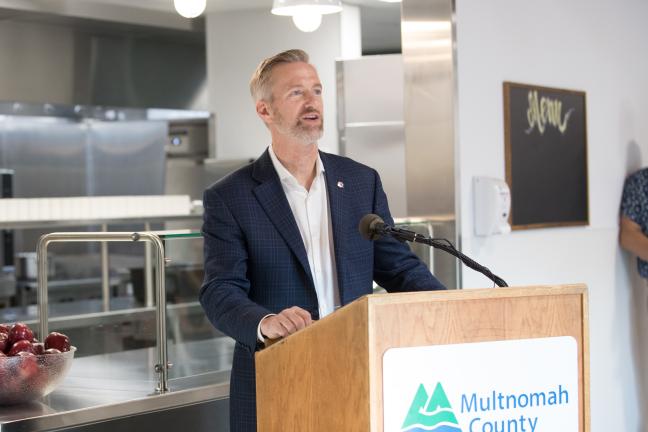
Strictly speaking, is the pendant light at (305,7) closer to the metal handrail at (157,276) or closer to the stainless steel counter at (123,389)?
the stainless steel counter at (123,389)

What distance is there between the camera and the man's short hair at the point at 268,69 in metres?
2.48

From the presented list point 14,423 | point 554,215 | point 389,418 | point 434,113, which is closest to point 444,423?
point 389,418

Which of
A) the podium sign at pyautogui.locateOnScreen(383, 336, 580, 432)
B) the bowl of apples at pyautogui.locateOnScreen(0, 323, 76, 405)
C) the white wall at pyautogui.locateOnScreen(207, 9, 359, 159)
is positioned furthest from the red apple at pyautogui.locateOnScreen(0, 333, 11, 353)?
the white wall at pyautogui.locateOnScreen(207, 9, 359, 159)

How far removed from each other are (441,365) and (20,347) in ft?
4.39

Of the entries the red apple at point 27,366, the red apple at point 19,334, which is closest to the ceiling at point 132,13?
the red apple at point 19,334

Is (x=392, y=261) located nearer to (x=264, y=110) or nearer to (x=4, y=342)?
(x=264, y=110)

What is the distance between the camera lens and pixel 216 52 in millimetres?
8875

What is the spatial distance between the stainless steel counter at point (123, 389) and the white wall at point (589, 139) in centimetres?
113

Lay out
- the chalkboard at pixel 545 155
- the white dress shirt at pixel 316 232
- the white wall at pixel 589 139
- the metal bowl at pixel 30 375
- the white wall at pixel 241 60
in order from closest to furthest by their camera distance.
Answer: the white dress shirt at pixel 316 232, the metal bowl at pixel 30 375, the white wall at pixel 589 139, the chalkboard at pixel 545 155, the white wall at pixel 241 60

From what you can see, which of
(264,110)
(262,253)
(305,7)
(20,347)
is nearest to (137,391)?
(20,347)

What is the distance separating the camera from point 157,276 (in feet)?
9.75

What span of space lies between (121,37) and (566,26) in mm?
5062

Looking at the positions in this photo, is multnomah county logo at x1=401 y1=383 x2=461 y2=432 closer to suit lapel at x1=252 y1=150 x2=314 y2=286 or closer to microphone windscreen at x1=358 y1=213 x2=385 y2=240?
microphone windscreen at x1=358 y1=213 x2=385 y2=240

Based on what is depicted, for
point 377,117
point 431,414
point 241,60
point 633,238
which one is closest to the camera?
point 431,414
